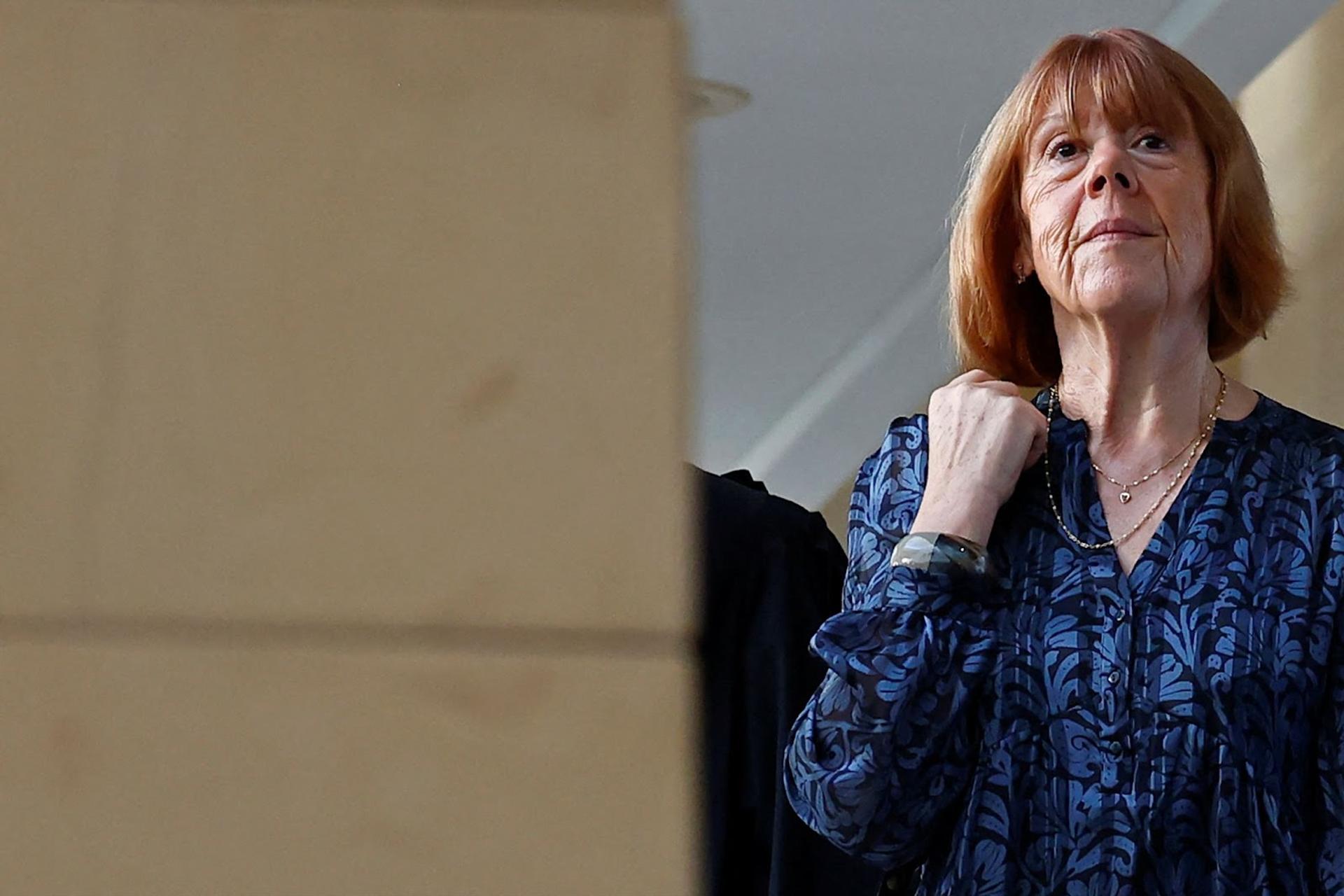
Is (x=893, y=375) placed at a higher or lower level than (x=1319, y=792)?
higher

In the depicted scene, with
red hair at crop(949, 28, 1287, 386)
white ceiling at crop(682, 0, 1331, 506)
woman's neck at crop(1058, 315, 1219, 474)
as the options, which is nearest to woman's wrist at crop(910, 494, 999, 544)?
woman's neck at crop(1058, 315, 1219, 474)

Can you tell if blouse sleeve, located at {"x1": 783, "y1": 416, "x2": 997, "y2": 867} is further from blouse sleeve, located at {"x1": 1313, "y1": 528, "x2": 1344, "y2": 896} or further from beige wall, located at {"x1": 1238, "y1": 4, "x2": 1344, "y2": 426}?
beige wall, located at {"x1": 1238, "y1": 4, "x2": 1344, "y2": 426}

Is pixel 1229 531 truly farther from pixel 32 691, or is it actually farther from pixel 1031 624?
pixel 32 691

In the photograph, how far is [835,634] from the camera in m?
1.34

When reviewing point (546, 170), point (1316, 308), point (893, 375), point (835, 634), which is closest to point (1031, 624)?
point (835, 634)

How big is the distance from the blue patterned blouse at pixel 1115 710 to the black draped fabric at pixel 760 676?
21.9 inches

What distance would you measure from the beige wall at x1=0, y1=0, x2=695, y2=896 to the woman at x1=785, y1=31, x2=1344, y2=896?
96 cm

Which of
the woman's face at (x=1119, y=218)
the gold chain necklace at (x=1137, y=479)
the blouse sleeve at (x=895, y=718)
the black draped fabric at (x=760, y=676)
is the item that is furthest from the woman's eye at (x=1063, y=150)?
the black draped fabric at (x=760, y=676)

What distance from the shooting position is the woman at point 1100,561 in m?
1.27

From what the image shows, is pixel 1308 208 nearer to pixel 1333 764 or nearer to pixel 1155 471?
pixel 1155 471

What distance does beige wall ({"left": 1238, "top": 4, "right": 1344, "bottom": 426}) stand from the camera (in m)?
2.46

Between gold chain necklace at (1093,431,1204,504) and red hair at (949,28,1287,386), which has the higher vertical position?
red hair at (949,28,1287,386)

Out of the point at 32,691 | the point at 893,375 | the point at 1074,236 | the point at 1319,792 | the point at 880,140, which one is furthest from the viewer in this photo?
the point at 893,375

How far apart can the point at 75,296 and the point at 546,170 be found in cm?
9
